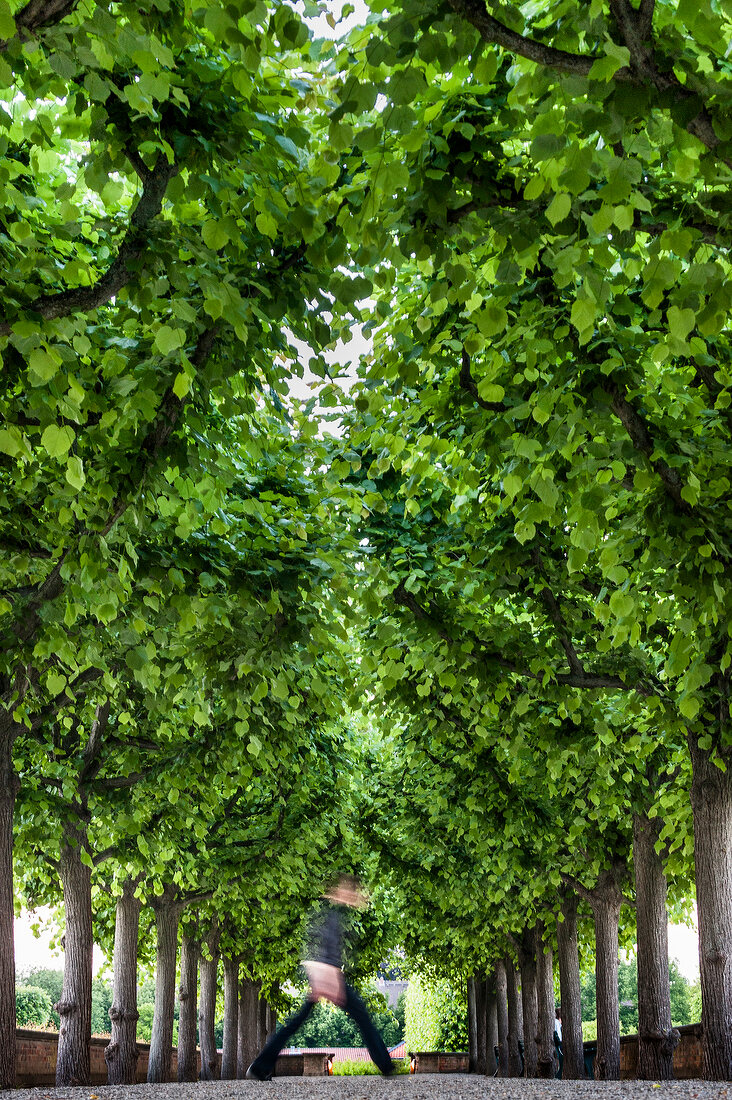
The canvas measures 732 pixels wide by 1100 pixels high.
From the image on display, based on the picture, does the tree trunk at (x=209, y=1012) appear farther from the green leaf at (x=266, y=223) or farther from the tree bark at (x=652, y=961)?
the green leaf at (x=266, y=223)

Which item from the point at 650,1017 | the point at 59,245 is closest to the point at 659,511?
the point at 59,245

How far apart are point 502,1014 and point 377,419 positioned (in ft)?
83.0

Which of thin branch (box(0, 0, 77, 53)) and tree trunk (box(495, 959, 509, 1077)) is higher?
thin branch (box(0, 0, 77, 53))

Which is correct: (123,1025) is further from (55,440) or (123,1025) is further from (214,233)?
(214,233)

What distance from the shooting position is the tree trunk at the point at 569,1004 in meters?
17.4

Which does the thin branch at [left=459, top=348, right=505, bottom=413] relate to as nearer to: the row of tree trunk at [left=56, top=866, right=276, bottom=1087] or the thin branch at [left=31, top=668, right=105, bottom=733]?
the thin branch at [left=31, top=668, right=105, bottom=733]

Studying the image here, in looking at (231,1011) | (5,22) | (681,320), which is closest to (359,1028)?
(681,320)

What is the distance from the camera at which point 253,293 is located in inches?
229

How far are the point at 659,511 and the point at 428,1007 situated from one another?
44.2m

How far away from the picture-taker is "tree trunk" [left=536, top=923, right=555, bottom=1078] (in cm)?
1952

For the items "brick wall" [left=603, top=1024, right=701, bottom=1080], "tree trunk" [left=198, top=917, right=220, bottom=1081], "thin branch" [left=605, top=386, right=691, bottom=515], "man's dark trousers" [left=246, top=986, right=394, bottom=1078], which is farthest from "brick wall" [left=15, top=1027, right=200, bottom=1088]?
"thin branch" [left=605, top=386, right=691, bottom=515]

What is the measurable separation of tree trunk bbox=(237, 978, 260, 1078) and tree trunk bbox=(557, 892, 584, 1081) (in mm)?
10905

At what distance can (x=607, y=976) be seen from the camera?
615 inches

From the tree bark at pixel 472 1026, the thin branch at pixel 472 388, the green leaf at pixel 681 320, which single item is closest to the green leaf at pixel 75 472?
the thin branch at pixel 472 388
